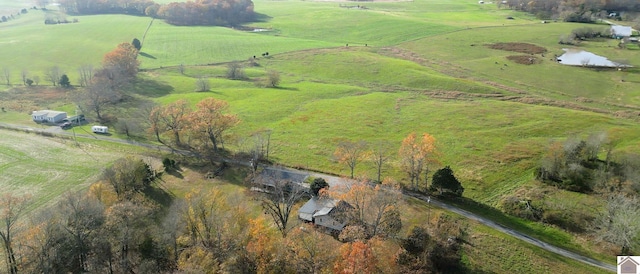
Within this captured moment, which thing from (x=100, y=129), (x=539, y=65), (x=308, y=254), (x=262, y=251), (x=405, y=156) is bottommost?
(x=308, y=254)

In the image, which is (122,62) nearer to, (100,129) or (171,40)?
(100,129)

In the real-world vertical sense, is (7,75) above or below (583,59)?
below

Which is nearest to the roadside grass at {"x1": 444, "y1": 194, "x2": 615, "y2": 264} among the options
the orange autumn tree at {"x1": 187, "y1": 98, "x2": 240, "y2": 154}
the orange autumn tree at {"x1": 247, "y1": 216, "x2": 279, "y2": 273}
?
the orange autumn tree at {"x1": 247, "y1": 216, "x2": 279, "y2": 273}

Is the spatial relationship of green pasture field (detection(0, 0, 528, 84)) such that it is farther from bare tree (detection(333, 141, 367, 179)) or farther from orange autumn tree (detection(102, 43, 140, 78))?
bare tree (detection(333, 141, 367, 179))

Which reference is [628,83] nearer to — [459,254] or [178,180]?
[459,254]

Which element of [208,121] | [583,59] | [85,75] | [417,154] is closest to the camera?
[417,154]

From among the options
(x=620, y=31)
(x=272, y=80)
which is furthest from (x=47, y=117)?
(x=620, y=31)
